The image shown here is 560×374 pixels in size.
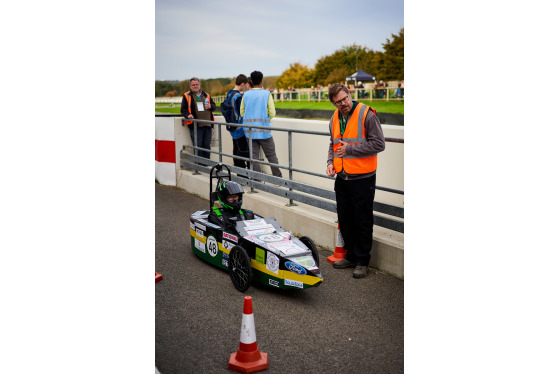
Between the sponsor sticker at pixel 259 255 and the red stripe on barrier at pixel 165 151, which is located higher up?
the red stripe on barrier at pixel 165 151

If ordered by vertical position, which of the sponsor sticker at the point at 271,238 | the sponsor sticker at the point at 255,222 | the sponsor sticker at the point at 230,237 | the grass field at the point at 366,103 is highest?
the grass field at the point at 366,103

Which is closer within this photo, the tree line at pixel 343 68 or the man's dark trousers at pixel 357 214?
the man's dark trousers at pixel 357 214

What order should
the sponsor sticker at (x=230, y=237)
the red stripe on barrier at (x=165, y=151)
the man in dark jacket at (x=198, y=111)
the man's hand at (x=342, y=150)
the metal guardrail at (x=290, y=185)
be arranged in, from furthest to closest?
the red stripe on barrier at (x=165, y=151) < the man in dark jacket at (x=198, y=111) < the metal guardrail at (x=290, y=185) < the sponsor sticker at (x=230, y=237) < the man's hand at (x=342, y=150)

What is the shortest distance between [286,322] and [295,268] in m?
0.50

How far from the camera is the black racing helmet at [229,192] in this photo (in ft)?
20.8

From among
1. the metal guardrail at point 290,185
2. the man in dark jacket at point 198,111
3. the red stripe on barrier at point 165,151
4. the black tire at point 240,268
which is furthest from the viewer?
the red stripe on barrier at point 165,151

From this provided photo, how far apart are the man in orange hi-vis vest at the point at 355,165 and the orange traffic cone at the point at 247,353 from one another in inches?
83.8

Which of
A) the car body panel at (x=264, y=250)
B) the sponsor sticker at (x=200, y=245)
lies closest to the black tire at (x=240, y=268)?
the car body panel at (x=264, y=250)

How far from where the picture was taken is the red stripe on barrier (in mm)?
11305

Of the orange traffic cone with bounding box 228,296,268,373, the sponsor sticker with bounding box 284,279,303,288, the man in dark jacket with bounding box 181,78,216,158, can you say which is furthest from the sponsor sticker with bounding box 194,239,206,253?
the man in dark jacket with bounding box 181,78,216,158

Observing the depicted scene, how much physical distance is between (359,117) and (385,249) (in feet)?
4.48

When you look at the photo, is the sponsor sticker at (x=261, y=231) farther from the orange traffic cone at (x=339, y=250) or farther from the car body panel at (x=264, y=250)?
the orange traffic cone at (x=339, y=250)

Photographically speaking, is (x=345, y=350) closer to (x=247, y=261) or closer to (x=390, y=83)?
(x=247, y=261)

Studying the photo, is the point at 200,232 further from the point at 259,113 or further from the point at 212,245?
the point at 259,113
